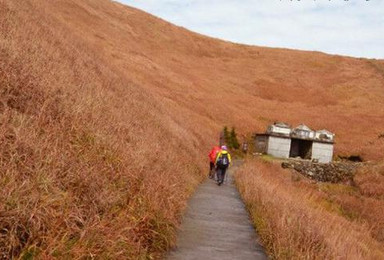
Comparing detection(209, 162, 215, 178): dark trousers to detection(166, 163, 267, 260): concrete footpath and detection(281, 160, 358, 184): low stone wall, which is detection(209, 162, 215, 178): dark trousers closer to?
detection(166, 163, 267, 260): concrete footpath

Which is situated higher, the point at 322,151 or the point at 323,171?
the point at 322,151

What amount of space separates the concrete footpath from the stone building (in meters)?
38.8

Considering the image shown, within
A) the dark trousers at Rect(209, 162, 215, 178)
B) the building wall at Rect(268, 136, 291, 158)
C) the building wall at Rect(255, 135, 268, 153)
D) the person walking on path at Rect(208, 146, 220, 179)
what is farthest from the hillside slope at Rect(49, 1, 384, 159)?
the person walking on path at Rect(208, 146, 220, 179)

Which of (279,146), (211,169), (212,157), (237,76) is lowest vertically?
(211,169)

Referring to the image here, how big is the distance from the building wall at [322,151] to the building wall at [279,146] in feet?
9.93

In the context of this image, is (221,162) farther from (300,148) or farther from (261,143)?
(300,148)

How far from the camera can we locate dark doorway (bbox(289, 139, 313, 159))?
186ft

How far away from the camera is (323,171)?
42625 mm

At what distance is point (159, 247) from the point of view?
316 inches

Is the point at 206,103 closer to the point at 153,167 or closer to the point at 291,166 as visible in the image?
the point at 291,166

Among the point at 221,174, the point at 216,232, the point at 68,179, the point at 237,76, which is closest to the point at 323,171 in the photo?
the point at 221,174

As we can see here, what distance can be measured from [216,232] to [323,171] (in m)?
34.0

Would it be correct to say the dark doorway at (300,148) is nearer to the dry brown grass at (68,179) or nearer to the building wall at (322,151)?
the building wall at (322,151)

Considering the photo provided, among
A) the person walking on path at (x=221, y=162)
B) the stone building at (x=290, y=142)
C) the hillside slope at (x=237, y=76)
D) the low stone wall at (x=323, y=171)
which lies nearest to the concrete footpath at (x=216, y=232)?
the person walking on path at (x=221, y=162)
